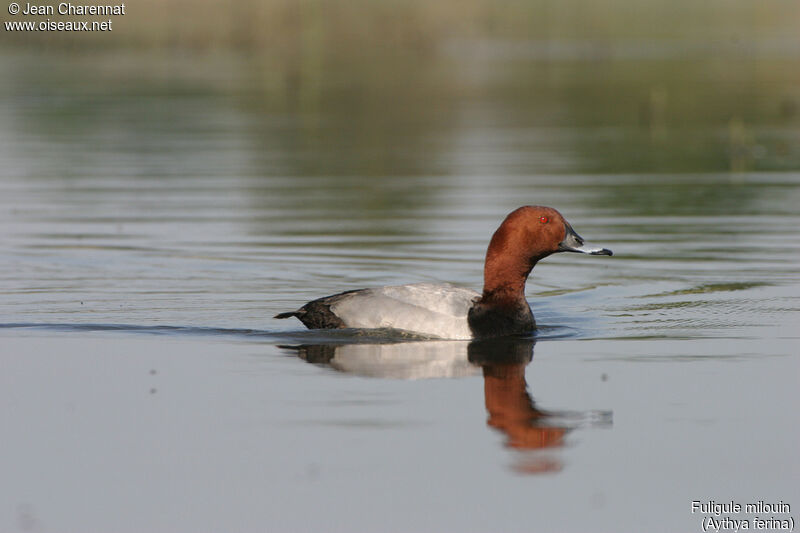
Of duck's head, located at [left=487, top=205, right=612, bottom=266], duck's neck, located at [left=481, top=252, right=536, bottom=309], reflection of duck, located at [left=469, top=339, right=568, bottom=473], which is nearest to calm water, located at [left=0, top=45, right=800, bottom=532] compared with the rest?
reflection of duck, located at [left=469, top=339, right=568, bottom=473]

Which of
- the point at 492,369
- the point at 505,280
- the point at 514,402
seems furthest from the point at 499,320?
the point at 514,402

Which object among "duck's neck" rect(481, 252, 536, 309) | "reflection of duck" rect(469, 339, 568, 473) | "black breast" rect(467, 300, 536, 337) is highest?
"duck's neck" rect(481, 252, 536, 309)

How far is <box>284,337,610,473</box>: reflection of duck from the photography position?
8.56 m

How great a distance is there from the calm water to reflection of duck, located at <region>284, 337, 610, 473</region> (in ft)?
0.10

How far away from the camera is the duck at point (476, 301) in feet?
38.7

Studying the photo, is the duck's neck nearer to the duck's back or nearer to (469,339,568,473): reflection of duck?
the duck's back

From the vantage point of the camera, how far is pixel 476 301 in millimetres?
11945

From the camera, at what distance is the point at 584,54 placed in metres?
47.8

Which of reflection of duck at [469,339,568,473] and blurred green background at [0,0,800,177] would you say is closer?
reflection of duck at [469,339,568,473]

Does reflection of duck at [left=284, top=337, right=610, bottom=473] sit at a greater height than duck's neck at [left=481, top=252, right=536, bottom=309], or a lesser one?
lesser

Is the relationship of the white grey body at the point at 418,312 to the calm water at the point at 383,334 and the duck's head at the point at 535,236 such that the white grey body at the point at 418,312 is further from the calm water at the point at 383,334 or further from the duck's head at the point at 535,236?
the duck's head at the point at 535,236

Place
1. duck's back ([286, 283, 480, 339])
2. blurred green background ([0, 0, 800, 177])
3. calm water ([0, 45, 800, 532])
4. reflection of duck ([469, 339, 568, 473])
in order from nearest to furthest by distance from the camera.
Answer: calm water ([0, 45, 800, 532]), reflection of duck ([469, 339, 568, 473]), duck's back ([286, 283, 480, 339]), blurred green background ([0, 0, 800, 177])

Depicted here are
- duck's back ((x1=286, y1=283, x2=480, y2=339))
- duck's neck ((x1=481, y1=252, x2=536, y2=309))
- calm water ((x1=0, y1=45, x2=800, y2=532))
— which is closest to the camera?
calm water ((x1=0, y1=45, x2=800, y2=532))

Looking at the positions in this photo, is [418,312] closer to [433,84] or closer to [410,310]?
[410,310]
